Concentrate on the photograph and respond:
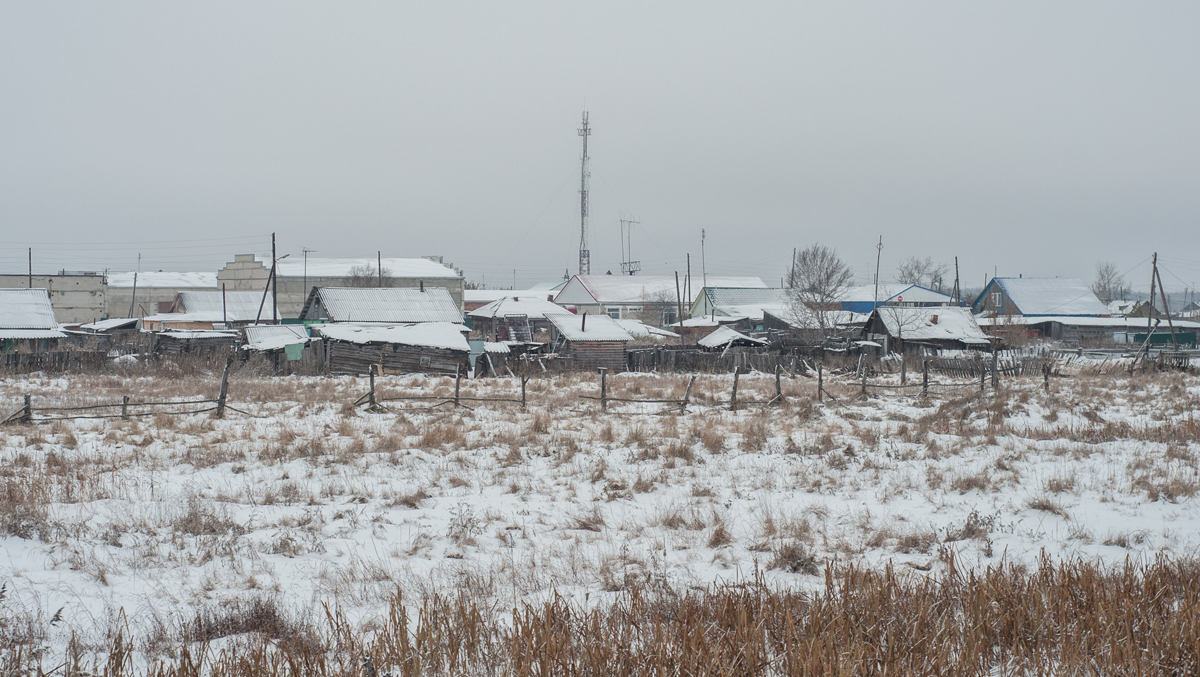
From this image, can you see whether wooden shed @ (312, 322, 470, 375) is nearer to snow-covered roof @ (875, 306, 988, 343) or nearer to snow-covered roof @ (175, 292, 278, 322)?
snow-covered roof @ (875, 306, 988, 343)

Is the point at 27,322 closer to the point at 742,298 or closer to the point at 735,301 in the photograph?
the point at 735,301

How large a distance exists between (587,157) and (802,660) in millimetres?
78637

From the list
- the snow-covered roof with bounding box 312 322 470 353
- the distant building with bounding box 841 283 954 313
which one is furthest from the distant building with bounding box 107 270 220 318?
the distant building with bounding box 841 283 954 313

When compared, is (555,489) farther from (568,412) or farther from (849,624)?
(568,412)

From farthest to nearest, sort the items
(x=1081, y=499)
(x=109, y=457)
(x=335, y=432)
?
(x=335, y=432) → (x=109, y=457) → (x=1081, y=499)

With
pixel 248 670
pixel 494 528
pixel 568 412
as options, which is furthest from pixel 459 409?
pixel 248 670

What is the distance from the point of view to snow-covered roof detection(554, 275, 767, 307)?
75562 millimetres

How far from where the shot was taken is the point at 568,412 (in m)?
18.2

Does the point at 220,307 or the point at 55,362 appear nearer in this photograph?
the point at 55,362

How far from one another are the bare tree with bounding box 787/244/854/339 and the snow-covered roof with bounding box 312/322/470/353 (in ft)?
79.1

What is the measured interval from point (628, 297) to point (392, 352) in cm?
4564

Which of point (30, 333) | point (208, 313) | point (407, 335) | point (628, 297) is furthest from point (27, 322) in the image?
point (628, 297)

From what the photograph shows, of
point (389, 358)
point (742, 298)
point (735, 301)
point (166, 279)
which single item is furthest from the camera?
point (166, 279)

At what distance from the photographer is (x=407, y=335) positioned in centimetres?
3341
